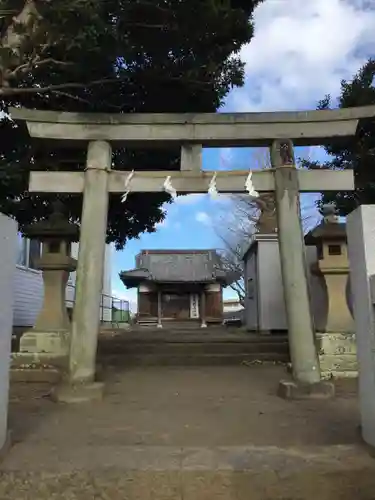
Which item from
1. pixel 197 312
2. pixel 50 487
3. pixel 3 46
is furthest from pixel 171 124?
pixel 197 312

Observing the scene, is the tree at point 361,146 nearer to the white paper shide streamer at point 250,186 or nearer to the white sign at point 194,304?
the white paper shide streamer at point 250,186

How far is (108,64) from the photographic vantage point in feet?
24.4

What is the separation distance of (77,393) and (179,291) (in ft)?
69.2

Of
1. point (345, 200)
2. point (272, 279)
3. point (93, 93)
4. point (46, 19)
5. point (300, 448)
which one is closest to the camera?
point (300, 448)

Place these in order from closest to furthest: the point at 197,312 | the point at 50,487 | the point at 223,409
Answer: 1. the point at 50,487
2. the point at 223,409
3. the point at 197,312

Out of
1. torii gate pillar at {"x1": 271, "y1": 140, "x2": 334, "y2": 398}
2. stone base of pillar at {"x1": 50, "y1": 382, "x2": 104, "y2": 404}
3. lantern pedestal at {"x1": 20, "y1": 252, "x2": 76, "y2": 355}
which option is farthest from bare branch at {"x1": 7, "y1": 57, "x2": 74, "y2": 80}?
stone base of pillar at {"x1": 50, "y1": 382, "x2": 104, "y2": 404}

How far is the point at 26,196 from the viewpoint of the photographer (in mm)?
8750

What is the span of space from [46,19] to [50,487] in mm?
5733

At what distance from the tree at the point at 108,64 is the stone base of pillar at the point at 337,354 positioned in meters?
4.62

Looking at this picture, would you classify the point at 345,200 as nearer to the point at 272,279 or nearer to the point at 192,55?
the point at 272,279

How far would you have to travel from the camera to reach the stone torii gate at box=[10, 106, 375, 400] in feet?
21.4

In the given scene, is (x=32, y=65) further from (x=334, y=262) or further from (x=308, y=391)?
(x=308, y=391)

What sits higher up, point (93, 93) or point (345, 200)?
point (93, 93)

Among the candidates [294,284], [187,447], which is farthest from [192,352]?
[187,447]
